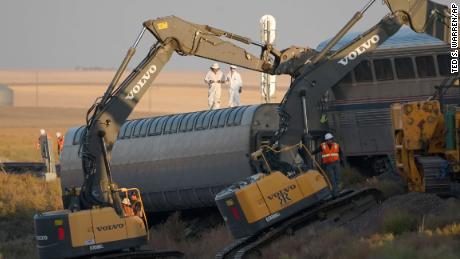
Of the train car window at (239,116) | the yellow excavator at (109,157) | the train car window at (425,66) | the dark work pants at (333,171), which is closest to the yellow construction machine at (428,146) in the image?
the dark work pants at (333,171)

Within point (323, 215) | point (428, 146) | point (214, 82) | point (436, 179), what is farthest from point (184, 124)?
point (436, 179)

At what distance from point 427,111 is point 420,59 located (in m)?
8.21

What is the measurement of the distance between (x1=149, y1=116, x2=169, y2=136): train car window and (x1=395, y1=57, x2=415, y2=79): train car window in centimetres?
669

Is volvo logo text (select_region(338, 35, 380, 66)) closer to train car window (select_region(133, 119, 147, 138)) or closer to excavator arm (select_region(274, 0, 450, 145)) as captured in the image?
excavator arm (select_region(274, 0, 450, 145))

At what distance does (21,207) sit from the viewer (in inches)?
1900

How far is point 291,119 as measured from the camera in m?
32.6

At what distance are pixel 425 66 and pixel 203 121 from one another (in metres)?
5.98

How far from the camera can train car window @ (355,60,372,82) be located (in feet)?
128

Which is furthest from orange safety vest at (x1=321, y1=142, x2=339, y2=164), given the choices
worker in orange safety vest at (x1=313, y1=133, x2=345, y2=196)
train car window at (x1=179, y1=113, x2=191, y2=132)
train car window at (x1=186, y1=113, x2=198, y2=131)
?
train car window at (x1=179, y1=113, x2=191, y2=132)

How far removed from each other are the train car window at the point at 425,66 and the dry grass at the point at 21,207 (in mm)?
10955

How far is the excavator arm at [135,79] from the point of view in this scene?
32.0 m

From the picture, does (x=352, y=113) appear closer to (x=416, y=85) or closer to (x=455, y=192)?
(x=416, y=85)

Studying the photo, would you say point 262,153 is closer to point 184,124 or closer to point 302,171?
point 302,171

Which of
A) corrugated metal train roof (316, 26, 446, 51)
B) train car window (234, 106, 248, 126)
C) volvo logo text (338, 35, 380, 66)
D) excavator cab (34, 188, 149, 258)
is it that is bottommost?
excavator cab (34, 188, 149, 258)
